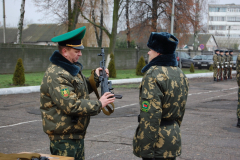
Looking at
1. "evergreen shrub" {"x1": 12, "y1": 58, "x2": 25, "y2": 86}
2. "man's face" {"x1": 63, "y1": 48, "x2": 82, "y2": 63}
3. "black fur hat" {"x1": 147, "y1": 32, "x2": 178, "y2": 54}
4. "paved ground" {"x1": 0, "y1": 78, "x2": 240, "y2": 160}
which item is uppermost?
"black fur hat" {"x1": 147, "y1": 32, "x2": 178, "y2": 54}

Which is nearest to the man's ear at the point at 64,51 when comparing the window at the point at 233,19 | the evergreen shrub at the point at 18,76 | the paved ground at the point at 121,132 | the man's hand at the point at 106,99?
the man's hand at the point at 106,99

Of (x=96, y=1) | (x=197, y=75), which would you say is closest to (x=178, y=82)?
(x=197, y=75)

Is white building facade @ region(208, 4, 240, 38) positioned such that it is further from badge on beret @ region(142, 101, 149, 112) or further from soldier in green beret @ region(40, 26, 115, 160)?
A: badge on beret @ region(142, 101, 149, 112)

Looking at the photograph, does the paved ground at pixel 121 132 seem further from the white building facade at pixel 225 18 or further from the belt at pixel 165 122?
the white building facade at pixel 225 18

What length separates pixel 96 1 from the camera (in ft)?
93.0

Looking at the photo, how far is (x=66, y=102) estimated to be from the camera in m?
2.78

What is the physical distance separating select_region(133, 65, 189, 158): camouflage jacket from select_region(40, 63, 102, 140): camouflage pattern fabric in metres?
0.50

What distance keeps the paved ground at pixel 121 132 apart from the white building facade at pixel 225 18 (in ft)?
342

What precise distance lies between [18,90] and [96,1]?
17403 millimetres

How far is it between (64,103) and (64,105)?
20 mm

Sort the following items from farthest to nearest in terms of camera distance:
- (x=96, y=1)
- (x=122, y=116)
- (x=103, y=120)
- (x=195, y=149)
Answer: (x=96, y=1) < (x=122, y=116) < (x=103, y=120) < (x=195, y=149)

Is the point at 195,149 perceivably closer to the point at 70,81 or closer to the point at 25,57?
the point at 70,81

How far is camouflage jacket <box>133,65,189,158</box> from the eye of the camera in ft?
8.91

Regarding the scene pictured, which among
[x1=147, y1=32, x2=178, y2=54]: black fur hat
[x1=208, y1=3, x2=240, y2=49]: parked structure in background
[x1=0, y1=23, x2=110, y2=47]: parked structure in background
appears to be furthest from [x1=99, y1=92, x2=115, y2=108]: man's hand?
[x1=208, y1=3, x2=240, y2=49]: parked structure in background
